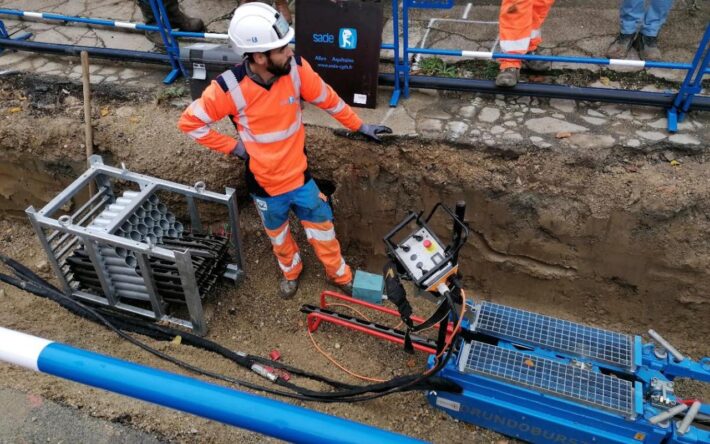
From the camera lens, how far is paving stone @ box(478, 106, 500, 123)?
488 cm

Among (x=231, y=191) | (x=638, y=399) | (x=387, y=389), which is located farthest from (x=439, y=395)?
(x=231, y=191)

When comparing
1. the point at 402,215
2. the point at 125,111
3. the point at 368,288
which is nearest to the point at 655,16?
the point at 402,215

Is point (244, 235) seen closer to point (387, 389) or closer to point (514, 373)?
point (387, 389)

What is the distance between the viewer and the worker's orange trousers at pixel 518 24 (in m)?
4.77

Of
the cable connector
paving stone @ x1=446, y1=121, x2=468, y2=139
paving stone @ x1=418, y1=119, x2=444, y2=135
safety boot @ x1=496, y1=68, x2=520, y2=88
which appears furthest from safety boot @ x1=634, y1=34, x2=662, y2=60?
the cable connector

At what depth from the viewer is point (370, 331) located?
13.7ft

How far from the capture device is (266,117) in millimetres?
3961

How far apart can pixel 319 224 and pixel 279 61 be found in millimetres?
1344

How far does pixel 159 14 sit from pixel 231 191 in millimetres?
2331

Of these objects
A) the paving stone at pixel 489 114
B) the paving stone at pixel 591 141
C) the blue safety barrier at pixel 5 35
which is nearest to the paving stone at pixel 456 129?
the paving stone at pixel 489 114

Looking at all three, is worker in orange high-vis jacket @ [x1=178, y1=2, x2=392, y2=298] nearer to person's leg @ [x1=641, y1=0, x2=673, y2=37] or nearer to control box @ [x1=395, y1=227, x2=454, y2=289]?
control box @ [x1=395, y1=227, x2=454, y2=289]

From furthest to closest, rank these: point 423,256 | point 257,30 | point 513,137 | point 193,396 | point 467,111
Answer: point 467,111
point 513,137
point 257,30
point 423,256
point 193,396

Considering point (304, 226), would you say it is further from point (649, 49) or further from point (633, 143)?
point (649, 49)

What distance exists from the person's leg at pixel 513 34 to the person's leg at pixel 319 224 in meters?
1.98
